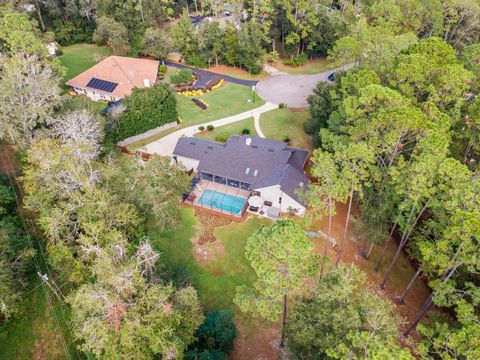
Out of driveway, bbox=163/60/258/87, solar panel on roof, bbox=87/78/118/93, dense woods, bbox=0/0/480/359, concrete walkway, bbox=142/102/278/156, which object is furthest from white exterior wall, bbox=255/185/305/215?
solar panel on roof, bbox=87/78/118/93

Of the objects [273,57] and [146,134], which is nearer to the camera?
[146,134]

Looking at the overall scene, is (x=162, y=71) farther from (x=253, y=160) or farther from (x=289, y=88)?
(x=253, y=160)

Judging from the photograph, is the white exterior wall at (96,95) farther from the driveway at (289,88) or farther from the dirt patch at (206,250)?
the dirt patch at (206,250)

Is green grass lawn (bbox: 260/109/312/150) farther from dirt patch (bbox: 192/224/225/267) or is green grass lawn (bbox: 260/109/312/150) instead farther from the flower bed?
dirt patch (bbox: 192/224/225/267)

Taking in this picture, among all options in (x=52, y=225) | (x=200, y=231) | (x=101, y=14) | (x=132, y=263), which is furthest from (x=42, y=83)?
(x=101, y=14)

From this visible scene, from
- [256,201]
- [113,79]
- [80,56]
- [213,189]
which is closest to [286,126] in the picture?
[213,189]

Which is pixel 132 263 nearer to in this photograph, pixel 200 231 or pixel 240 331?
pixel 240 331
